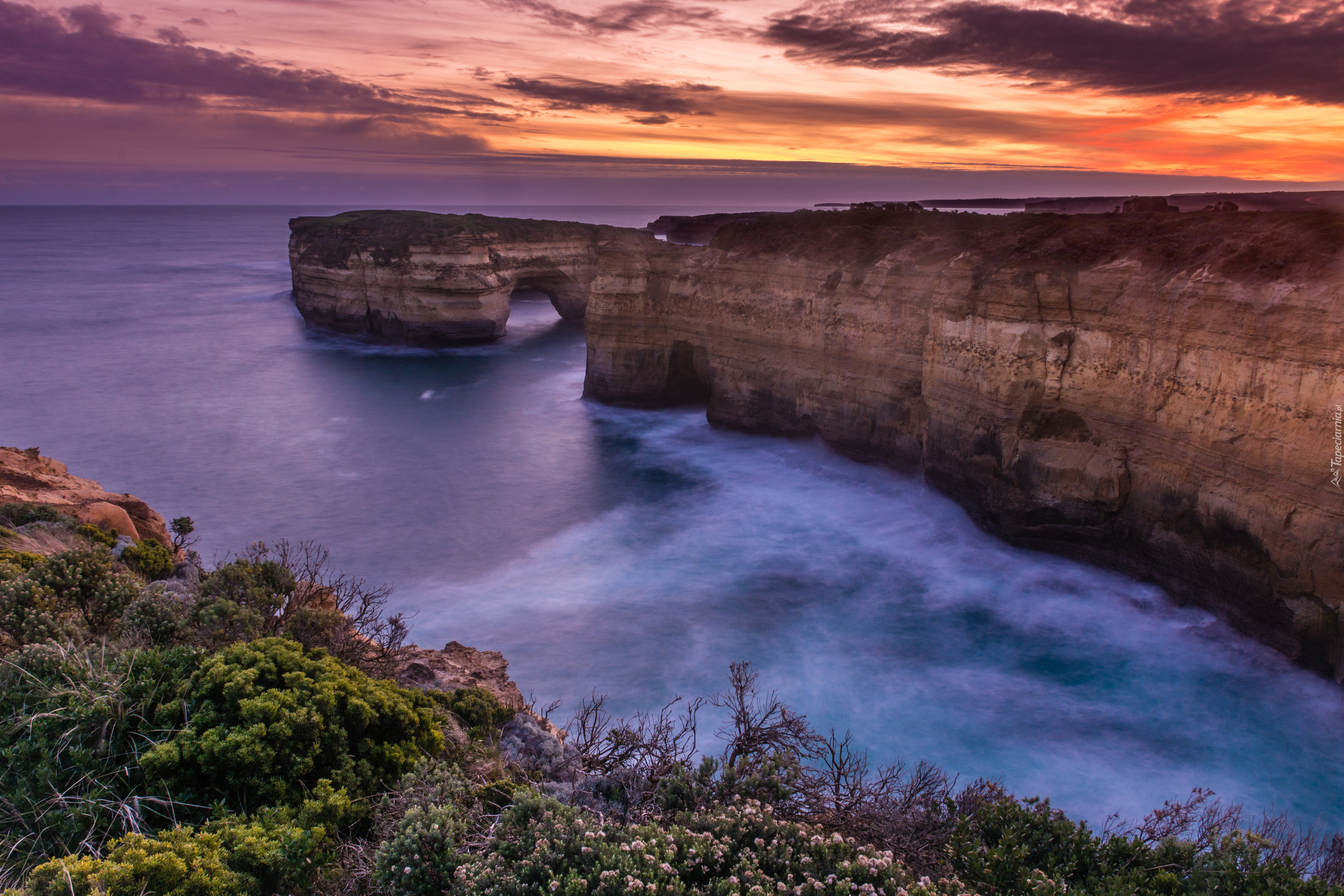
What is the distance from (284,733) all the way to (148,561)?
844 centimetres

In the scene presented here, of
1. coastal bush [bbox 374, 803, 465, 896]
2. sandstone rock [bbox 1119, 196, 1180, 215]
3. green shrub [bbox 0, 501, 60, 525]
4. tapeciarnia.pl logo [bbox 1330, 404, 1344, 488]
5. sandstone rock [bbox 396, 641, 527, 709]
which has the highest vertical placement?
sandstone rock [bbox 1119, 196, 1180, 215]

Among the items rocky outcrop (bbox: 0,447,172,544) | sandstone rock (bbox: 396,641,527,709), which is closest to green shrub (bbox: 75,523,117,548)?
rocky outcrop (bbox: 0,447,172,544)

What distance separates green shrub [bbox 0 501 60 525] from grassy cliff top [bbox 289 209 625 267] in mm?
35546

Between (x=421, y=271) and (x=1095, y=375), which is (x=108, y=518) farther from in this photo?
(x=421, y=271)

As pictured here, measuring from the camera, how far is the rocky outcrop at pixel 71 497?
50.9 feet

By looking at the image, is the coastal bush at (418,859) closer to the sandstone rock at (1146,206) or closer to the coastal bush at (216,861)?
the coastal bush at (216,861)

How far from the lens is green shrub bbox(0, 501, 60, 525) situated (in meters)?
14.2

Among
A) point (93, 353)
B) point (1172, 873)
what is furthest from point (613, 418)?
point (93, 353)

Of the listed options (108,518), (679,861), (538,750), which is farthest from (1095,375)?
(108,518)

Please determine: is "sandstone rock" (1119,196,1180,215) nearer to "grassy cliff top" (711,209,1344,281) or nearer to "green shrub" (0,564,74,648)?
"grassy cliff top" (711,209,1344,281)

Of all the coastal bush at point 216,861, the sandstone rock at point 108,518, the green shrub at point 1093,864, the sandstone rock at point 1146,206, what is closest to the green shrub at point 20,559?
the sandstone rock at point 108,518

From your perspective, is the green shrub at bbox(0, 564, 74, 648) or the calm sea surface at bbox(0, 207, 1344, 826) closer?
the green shrub at bbox(0, 564, 74, 648)

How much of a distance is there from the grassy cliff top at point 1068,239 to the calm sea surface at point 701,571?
6981 millimetres

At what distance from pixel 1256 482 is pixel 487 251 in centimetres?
4446
